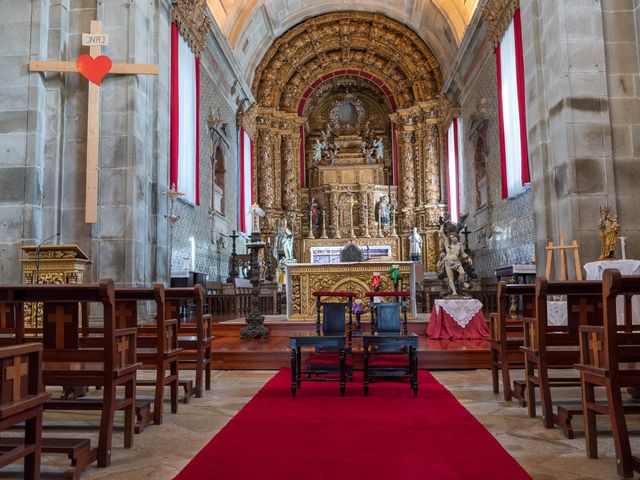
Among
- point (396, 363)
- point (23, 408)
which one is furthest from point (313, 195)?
point (23, 408)

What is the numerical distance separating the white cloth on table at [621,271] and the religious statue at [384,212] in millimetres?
13042

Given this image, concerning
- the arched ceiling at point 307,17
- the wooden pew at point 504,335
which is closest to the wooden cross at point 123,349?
the wooden pew at point 504,335

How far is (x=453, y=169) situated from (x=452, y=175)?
0.66 feet

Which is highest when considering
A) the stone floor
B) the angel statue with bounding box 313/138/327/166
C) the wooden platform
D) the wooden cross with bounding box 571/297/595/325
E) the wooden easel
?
the angel statue with bounding box 313/138/327/166

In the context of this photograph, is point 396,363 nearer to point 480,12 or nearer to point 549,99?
point 549,99

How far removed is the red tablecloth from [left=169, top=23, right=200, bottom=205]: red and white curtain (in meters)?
5.76

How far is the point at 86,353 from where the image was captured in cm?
354

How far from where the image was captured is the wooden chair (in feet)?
7.38

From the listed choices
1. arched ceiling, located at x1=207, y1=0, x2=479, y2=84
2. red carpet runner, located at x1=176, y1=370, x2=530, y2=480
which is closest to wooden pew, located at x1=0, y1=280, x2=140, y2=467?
red carpet runner, located at x1=176, y1=370, x2=530, y2=480

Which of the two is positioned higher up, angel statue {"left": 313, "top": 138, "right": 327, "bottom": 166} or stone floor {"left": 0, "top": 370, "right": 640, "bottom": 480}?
angel statue {"left": 313, "top": 138, "right": 327, "bottom": 166}

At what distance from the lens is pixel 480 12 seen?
14.1 m

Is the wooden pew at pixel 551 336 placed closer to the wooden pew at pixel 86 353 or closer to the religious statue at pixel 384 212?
the wooden pew at pixel 86 353

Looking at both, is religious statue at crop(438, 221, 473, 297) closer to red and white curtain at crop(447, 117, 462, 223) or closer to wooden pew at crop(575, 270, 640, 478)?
wooden pew at crop(575, 270, 640, 478)

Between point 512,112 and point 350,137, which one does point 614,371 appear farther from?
point 350,137
